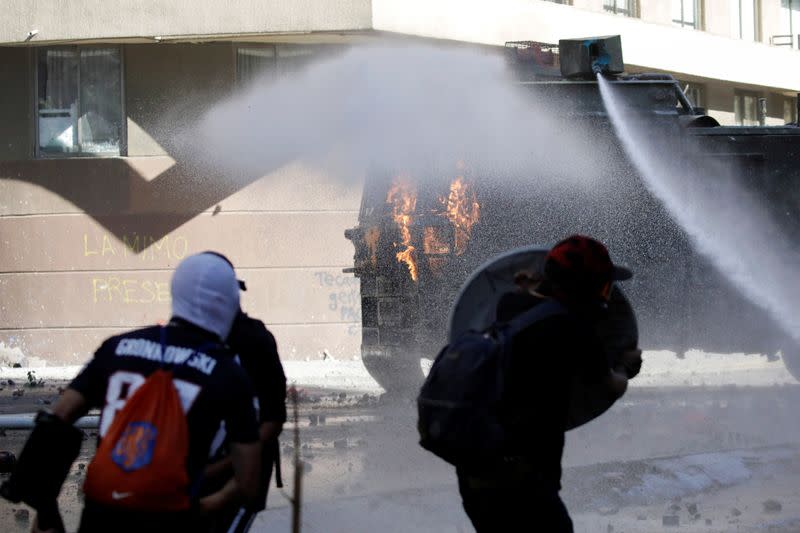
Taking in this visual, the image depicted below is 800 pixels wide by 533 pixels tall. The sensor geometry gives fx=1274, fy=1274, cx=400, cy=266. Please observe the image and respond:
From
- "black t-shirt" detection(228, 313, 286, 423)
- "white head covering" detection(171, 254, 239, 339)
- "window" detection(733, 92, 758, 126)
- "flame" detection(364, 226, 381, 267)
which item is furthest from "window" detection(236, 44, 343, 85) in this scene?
"white head covering" detection(171, 254, 239, 339)

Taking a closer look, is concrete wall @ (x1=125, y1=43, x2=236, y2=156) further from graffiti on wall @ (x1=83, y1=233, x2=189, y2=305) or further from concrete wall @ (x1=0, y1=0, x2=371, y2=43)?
graffiti on wall @ (x1=83, y1=233, x2=189, y2=305)

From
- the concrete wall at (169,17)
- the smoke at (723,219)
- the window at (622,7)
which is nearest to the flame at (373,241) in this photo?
the smoke at (723,219)

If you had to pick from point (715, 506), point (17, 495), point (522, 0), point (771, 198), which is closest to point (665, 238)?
point (771, 198)

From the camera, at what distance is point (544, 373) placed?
3594mm

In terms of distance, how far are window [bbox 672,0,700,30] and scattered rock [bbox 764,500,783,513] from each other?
58.3ft

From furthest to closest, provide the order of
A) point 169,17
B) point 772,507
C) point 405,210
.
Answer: point 169,17 < point 405,210 < point 772,507

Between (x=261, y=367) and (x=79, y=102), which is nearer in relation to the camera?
(x=261, y=367)

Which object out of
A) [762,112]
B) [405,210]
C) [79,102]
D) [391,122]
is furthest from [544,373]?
[762,112]

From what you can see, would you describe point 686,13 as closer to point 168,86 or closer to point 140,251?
point 168,86

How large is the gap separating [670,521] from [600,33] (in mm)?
14744

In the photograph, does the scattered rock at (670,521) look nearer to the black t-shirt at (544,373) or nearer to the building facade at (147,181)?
the black t-shirt at (544,373)

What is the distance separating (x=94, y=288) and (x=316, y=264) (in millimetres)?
2922

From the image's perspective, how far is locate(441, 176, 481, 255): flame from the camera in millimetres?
9805

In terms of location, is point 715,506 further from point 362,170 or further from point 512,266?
point 362,170
